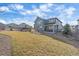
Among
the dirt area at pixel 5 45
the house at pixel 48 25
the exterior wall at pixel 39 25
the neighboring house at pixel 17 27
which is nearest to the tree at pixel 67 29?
the house at pixel 48 25

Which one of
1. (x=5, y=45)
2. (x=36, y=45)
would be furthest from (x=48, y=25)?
(x=5, y=45)

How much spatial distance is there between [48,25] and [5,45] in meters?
0.43

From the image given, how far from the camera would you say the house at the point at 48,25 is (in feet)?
5.17

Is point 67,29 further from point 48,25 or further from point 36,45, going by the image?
point 36,45

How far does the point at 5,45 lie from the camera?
1564 millimetres

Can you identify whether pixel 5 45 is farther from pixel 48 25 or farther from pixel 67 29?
pixel 67 29

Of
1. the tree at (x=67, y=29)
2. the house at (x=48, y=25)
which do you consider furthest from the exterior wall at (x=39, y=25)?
the tree at (x=67, y=29)

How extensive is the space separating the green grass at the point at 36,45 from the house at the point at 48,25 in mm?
69

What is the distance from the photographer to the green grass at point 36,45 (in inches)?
61.2

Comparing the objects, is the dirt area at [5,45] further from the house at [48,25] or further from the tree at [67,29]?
the tree at [67,29]

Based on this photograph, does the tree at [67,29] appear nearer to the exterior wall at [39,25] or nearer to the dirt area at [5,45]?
the exterior wall at [39,25]

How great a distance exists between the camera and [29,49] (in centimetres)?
156

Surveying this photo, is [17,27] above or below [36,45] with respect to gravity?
above

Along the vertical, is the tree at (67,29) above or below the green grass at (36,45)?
above
